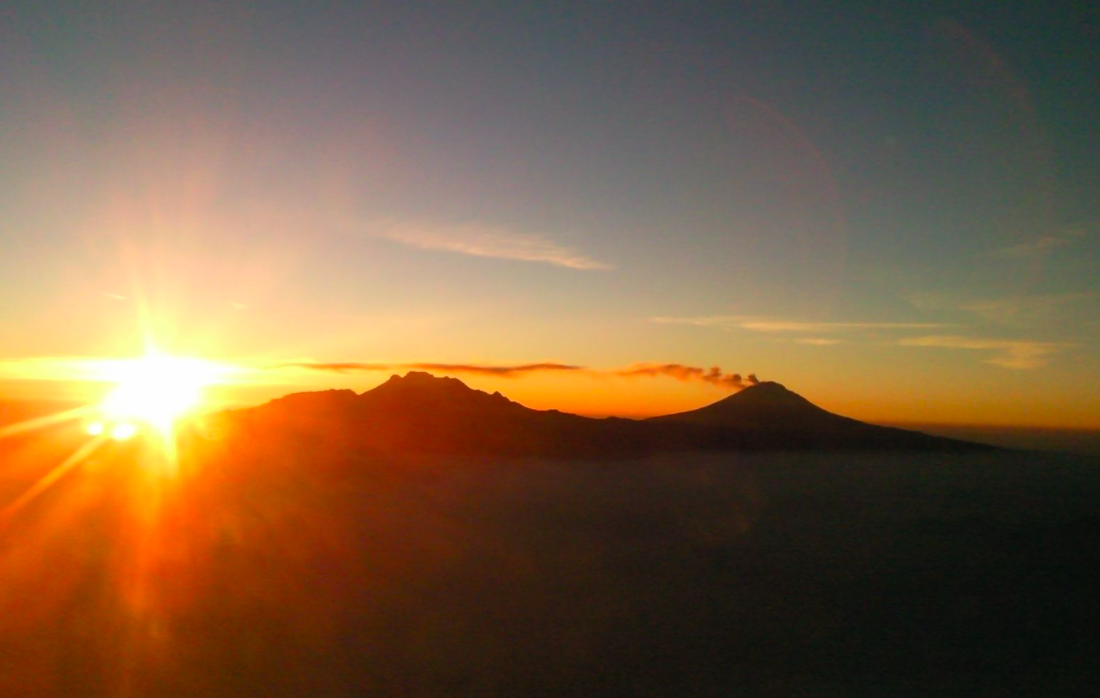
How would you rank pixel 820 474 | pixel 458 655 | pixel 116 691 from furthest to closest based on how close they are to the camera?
pixel 820 474 → pixel 458 655 → pixel 116 691

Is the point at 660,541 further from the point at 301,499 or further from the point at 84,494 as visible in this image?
the point at 84,494

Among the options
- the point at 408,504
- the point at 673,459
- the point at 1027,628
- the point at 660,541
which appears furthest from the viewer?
the point at 673,459

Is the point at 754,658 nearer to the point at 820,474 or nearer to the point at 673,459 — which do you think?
the point at 820,474

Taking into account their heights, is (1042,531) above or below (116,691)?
above

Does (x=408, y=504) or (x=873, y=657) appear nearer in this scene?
(x=873, y=657)

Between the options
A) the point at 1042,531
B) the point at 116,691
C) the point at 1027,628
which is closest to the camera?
the point at 116,691

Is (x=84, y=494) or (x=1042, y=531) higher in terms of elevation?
(x=1042, y=531)

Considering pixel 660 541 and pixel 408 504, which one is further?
pixel 408 504

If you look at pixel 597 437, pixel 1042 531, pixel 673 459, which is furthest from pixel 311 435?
pixel 1042 531

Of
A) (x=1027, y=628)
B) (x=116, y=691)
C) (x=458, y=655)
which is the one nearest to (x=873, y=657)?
(x=1027, y=628)
